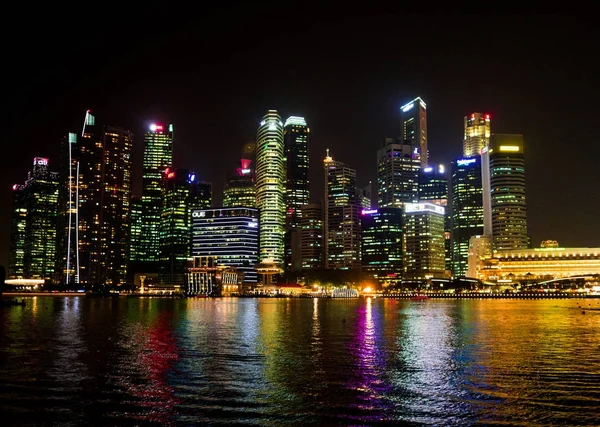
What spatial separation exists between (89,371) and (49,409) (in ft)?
41.0

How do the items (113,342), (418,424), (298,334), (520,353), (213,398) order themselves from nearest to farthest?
(418,424) → (213,398) → (520,353) → (113,342) → (298,334)

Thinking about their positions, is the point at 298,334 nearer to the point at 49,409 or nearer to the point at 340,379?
the point at 340,379

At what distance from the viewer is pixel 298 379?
42.4 metres

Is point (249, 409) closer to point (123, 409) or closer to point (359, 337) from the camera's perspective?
point (123, 409)

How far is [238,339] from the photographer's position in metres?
69.2

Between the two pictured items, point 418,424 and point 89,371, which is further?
point 89,371

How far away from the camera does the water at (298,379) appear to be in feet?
103

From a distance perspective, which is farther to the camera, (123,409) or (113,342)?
(113,342)

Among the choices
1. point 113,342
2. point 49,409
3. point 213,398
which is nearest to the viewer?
point 49,409

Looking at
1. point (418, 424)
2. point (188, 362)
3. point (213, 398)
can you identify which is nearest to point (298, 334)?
point (188, 362)

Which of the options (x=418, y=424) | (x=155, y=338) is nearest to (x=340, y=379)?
(x=418, y=424)

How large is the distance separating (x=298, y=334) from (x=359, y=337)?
28.5 feet

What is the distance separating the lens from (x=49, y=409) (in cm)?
3262

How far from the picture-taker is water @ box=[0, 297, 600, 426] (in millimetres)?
31453
